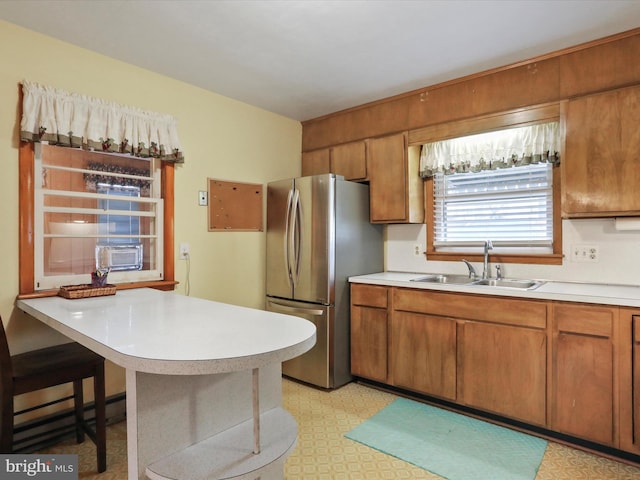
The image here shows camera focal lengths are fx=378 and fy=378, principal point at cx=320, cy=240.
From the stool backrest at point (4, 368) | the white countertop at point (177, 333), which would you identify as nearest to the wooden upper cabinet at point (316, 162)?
the white countertop at point (177, 333)

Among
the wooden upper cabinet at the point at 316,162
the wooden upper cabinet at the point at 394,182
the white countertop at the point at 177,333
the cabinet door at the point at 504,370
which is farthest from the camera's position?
the wooden upper cabinet at the point at 316,162

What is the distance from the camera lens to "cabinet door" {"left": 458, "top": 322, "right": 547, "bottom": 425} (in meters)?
2.30

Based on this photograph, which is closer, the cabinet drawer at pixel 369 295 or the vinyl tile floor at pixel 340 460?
the vinyl tile floor at pixel 340 460

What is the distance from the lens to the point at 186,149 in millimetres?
3047

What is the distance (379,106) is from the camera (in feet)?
A: 11.3

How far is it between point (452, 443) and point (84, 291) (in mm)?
2403

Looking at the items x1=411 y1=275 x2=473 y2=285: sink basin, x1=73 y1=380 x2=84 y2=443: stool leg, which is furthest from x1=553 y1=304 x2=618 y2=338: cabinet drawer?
x1=73 y1=380 x2=84 y2=443: stool leg

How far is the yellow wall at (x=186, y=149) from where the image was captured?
7.28 ft

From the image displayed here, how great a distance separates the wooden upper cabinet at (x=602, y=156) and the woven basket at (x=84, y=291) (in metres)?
2.98

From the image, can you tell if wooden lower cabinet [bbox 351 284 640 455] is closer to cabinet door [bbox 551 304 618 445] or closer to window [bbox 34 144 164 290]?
cabinet door [bbox 551 304 618 445]

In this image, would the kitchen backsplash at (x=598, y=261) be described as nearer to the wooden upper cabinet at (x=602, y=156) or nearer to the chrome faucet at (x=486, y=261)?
the chrome faucet at (x=486, y=261)

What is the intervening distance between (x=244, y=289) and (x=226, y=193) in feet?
2.89

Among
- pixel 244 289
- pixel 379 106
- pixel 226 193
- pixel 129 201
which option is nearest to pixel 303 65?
pixel 379 106

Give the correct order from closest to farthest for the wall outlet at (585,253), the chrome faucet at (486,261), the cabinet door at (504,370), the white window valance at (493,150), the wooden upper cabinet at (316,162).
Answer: the cabinet door at (504,370) < the wall outlet at (585,253) < the white window valance at (493,150) < the chrome faucet at (486,261) < the wooden upper cabinet at (316,162)
